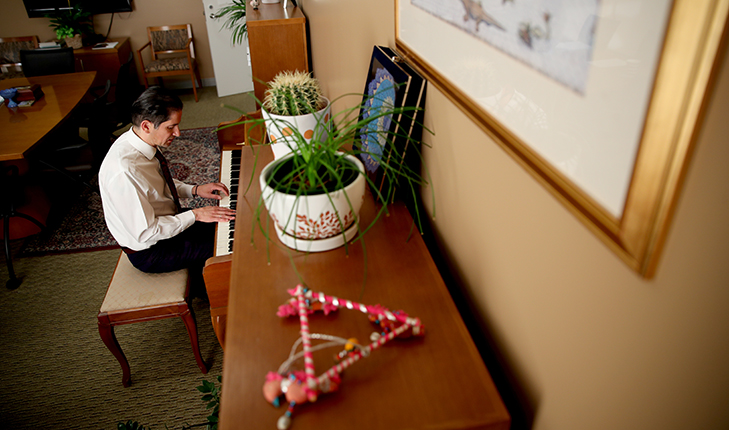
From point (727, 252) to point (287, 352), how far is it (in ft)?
1.94

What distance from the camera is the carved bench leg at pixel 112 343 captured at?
1.75 m

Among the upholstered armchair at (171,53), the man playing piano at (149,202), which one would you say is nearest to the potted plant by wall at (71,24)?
the upholstered armchair at (171,53)

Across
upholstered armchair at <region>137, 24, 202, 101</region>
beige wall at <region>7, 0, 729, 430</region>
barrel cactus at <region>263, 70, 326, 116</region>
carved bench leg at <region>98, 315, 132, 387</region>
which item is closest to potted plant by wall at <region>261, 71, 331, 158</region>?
barrel cactus at <region>263, 70, 326, 116</region>

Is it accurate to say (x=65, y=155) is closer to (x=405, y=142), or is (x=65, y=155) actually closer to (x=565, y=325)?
(x=405, y=142)

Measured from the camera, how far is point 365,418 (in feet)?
2.02

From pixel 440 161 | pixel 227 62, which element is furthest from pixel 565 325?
pixel 227 62

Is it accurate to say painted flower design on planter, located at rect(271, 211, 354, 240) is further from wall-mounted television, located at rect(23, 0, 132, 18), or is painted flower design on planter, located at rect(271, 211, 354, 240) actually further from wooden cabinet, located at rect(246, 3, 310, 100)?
wall-mounted television, located at rect(23, 0, 132, 18)

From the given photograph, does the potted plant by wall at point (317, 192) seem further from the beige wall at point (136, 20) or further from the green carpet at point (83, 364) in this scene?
the beige wall at point (136, 20)

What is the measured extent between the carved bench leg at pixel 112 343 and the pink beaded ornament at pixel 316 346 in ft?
4.41

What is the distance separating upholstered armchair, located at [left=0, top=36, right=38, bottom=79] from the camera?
5410mm

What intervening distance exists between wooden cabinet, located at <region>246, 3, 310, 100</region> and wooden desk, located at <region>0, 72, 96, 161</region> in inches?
60.7

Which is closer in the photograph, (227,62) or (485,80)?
(485,80)

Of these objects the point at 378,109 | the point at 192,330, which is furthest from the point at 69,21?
the point at 378,109

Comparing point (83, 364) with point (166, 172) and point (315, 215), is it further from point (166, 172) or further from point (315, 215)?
point (315, 215)
